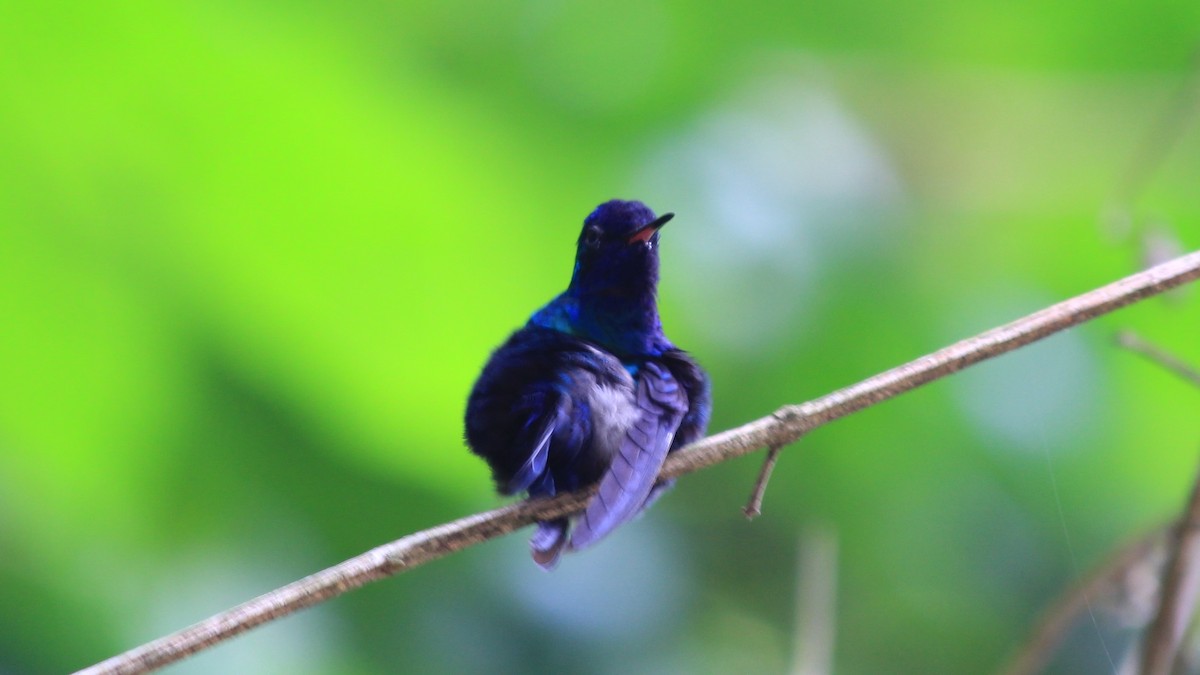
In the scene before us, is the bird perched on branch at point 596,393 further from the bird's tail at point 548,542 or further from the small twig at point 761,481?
the small twig at point 761,481

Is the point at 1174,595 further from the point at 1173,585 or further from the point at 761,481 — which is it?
the point at 761,481

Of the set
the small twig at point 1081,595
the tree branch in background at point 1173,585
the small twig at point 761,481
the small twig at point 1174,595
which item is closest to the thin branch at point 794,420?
the small twig at point 761,481

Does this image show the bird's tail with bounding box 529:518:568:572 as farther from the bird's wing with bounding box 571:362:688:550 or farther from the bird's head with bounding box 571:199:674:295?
the bird's head with bounding box 571:199:674:295

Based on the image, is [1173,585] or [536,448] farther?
[1173,585]

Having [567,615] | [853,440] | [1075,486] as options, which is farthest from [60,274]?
[1075,486]

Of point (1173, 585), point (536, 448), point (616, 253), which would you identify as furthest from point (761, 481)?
point (1173, 585)

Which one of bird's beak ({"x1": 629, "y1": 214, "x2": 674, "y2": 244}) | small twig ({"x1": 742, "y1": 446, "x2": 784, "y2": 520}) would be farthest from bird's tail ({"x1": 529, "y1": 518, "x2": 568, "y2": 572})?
bird's beak ({"x1": 629, "y1": 214, "x2": 674, "y2": 244})
